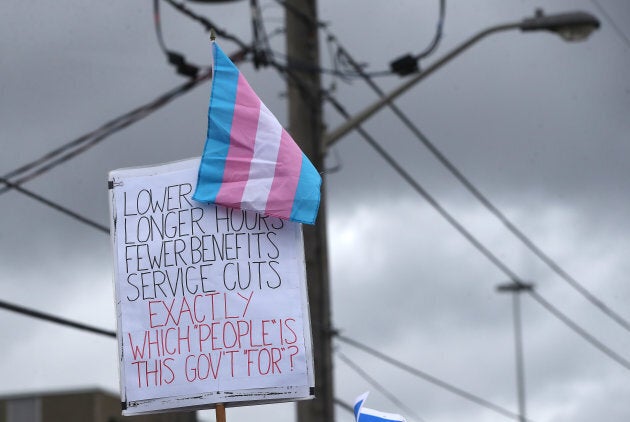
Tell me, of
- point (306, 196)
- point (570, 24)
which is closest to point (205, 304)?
point (306, 196)

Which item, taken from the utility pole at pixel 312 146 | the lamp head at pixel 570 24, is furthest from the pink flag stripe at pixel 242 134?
the lamp head at pixel 570 24

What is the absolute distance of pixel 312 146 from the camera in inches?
498

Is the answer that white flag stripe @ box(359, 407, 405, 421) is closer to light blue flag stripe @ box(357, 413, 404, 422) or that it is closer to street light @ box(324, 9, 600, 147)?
light blue flag stripe @ box(357, 413, 404, 422)

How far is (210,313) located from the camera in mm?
6051

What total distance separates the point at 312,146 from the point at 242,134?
6.36 metres

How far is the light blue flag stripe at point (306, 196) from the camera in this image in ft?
20.1

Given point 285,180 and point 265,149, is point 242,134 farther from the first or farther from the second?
point 285,180

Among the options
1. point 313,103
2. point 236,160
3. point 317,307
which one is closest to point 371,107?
point 313,103

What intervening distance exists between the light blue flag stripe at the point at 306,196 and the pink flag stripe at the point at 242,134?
0.68 ft

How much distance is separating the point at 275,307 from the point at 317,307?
6501mm

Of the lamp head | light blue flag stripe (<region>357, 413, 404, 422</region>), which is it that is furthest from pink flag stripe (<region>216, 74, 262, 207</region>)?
the lamp head

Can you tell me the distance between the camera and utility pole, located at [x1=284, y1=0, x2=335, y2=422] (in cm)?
1230

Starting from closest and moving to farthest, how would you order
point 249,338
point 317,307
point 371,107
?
point 249,338, point 317,307, point 371,107

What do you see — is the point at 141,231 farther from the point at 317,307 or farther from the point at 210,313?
the point at 317,307
